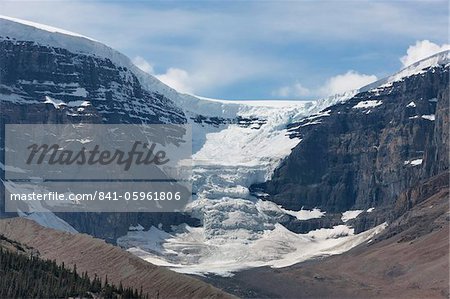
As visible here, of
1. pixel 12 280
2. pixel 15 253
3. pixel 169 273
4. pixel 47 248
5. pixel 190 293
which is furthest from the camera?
pixel 47 248

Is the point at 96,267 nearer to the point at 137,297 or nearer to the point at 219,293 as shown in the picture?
the point at 219,293

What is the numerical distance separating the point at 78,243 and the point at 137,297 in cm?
5501

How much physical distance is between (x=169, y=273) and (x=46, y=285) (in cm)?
4013

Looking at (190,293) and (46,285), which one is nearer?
(46,285)

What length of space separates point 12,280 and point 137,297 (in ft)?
55.5

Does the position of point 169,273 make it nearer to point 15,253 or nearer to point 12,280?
point 15,253

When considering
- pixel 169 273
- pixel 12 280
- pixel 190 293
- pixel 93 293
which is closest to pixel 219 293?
pixel 190 293

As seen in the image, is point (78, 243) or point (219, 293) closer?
point (219, 293)

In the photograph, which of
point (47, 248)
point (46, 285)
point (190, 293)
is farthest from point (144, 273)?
point (46, 285)

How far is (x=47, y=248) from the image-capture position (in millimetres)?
190750

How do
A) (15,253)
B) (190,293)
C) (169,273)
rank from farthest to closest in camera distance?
(169,273) < (190,293) < (15,253)

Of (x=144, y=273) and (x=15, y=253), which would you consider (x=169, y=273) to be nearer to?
(x=144, y=273)

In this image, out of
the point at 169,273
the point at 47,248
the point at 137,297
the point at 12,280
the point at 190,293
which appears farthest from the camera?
the point at 47,248

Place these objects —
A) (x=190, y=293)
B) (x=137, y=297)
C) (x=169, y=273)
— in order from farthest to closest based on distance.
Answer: (x=169, y=273)
(x=190, y=293)
(x=137, y=297)
